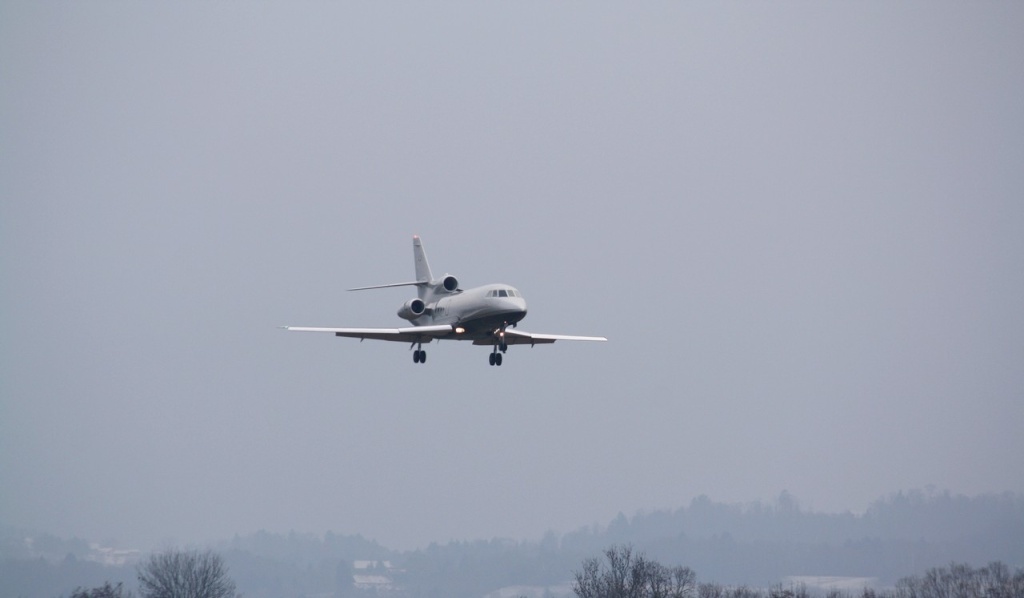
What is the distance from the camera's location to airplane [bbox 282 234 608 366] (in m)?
53.7

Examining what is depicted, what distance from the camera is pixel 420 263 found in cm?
6800

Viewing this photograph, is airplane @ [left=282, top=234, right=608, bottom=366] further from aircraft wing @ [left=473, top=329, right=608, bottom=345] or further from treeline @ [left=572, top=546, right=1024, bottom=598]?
treeline @ [left=572, top=546, right=1024, bottom=598]

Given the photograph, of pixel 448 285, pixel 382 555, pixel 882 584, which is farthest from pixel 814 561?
pixel 448 285

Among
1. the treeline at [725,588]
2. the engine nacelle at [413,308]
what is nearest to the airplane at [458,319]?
the engine nacelle at [413,308]

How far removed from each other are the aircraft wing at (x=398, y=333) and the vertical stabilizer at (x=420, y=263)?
952 centimetres

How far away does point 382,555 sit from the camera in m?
150

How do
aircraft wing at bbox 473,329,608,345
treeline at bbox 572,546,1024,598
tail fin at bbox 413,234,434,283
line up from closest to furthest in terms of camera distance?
aircraft wing at bbox 473,329,608,345
tail fin at bbox 413,234,434,283
treeline at bbox 572,546,1024,598

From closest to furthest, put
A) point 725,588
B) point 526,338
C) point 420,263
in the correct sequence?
point 526,338, point 420,263, point 725,588

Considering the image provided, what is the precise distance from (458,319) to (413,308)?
535 centimetres

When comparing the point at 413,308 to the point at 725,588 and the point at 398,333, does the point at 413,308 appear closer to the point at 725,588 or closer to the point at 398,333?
the point at 398,333

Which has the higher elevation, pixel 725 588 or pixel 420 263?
pixel 420 263

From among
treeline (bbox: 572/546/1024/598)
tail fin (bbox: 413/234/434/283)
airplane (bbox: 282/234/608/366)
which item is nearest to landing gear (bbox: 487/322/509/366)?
airplane (bbox: 282/234/608/366)

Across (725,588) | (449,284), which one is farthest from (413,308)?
(725,588)

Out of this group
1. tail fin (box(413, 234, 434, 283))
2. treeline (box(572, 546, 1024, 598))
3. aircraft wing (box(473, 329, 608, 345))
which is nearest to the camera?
aircraft wing (box(473, 329, 608, 345))
